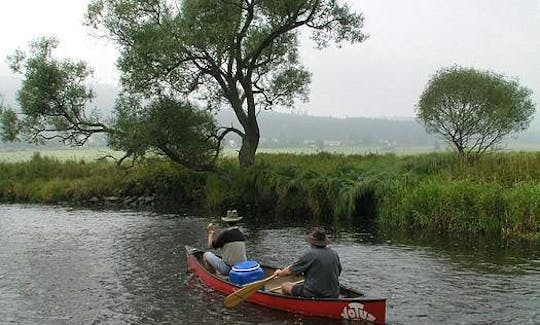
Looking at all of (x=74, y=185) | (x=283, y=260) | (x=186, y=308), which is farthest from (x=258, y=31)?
(x=186, y=308)

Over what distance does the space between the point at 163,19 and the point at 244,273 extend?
2008 cm

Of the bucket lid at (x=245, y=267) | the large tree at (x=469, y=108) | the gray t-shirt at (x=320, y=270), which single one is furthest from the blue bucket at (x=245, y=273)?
the large tree at (x=469, y=108)

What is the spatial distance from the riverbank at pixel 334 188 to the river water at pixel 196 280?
2104 millimetres

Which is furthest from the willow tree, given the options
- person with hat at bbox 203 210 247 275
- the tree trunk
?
person with hat at bbox 203 210 247 275

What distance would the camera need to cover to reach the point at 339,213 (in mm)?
26422

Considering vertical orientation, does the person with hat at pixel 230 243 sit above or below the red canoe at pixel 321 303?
above

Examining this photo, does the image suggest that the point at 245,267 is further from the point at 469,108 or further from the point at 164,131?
the point at 469,108

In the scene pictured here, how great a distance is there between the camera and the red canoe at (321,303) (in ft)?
39.1

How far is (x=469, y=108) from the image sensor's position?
115ft

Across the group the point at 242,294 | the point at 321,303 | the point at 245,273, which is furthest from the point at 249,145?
the point at 321,303

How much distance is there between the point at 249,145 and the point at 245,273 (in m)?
19.8

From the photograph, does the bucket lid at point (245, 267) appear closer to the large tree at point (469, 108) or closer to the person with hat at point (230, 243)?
the person with hat at point (230, 243)

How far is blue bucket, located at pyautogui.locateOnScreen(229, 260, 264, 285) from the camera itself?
14234 mm

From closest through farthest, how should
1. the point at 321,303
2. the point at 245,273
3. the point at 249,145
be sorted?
the point at 321,303
the point at 245,273
the point at 249,145
